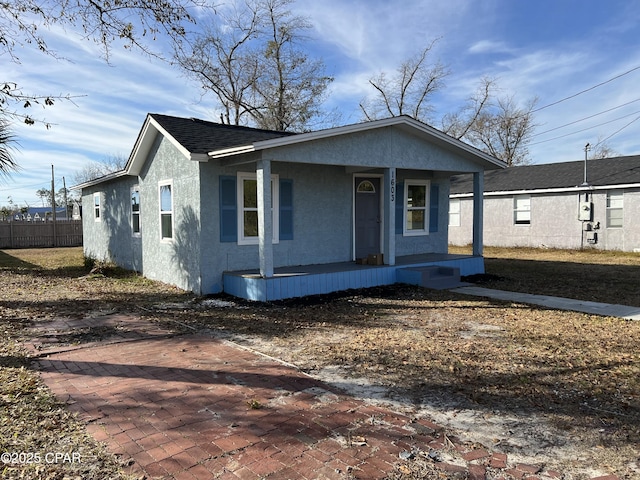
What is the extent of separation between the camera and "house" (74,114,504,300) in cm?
923

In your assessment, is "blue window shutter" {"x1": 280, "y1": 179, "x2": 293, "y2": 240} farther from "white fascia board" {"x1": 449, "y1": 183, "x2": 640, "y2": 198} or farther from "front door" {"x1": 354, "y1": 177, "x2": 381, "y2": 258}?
"white fascia board" {"x1": 449, "y1": 183, "x2": 640, "y2": 198}

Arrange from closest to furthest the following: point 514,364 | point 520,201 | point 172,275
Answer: point 514,364 → point 172,275 → point 520,201

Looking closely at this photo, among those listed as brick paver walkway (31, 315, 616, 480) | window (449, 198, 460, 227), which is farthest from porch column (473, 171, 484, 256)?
window (449, 198, 460, 227)

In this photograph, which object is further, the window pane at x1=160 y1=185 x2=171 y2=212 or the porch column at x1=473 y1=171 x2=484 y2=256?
the porch column at x1=473 y1=171 x2=484 y2=256

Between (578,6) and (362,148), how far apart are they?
14.0m

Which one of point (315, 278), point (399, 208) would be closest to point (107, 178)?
Result: point (315, 278)

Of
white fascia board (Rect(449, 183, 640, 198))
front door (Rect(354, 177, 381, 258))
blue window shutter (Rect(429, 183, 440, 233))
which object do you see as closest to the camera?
front door (Rect(354, 177, 381, 258))

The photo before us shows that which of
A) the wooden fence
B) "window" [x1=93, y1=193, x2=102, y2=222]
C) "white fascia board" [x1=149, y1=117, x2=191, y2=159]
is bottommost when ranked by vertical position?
the wooden fence

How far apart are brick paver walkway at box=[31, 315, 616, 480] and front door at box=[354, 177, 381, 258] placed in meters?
7.01

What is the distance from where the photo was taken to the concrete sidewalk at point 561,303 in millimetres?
7895

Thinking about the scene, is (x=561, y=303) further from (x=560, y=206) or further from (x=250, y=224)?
(x=560, y=206)

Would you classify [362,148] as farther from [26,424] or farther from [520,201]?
[520,201]

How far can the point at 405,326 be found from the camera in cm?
707

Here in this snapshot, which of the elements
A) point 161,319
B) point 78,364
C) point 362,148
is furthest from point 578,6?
point 78,364
